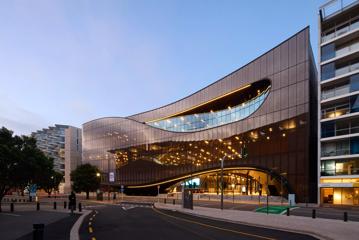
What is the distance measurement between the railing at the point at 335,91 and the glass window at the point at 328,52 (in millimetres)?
4792

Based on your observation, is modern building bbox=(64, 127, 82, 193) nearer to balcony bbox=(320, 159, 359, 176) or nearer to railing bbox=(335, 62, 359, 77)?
balcony bbox=(320, 159, 359, 176)

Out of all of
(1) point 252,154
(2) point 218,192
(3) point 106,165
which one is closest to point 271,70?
(1) point 252,154

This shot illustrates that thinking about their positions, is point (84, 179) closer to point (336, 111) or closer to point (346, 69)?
point (336, 111)

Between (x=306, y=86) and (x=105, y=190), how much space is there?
74666 mm

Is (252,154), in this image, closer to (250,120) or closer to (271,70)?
(250,120)

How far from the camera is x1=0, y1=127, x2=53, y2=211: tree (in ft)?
132

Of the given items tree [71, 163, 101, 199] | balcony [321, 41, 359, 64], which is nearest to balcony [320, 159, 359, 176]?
balcony [321, 41, 359, 64]

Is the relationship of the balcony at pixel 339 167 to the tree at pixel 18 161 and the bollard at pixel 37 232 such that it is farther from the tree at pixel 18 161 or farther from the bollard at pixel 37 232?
the bollard at pixel 37 232

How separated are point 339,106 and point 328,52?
8366mm

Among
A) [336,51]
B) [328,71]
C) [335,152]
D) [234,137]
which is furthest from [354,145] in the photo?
[234,137]

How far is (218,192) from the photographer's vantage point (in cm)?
8756

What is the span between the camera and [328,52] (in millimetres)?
60719

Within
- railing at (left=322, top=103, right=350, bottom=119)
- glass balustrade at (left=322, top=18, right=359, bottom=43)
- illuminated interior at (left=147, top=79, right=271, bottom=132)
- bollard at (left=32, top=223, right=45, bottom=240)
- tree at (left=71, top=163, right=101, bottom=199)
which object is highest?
glass balustrade at (left=322, top=18, right=359, bottom=43)

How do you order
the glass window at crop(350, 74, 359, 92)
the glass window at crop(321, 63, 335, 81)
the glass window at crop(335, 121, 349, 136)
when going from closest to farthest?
the glass window at crop(350, 74, 359, 92), the glass window at crop(335, 121, 349, 136), the glass window at crop(321, 63, 335, 81)
